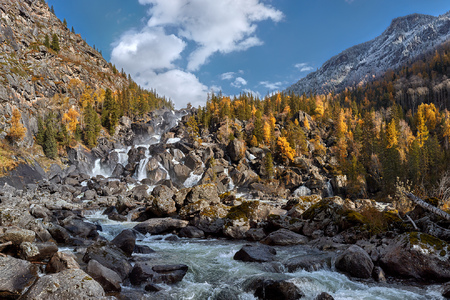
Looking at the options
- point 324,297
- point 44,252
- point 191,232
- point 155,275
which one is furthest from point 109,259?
point 191,232

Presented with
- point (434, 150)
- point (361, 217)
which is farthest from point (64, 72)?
point (434, 150)

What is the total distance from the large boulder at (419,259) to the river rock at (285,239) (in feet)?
20.4

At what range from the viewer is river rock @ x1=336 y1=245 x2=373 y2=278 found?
422 inches

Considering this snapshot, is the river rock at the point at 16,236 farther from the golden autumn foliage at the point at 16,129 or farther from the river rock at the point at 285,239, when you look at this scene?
the golden autumn foliage at the point at 16,129

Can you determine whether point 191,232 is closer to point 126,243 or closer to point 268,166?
point 126,243

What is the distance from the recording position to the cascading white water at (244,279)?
922cm

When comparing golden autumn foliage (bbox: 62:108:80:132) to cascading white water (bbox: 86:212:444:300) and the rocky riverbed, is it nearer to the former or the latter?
the rocky riverbed

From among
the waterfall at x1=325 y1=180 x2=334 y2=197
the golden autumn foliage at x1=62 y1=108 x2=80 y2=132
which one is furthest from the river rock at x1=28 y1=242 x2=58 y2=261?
the golden autumn foliage at x1=62 y1=108 x2=80 y2=132

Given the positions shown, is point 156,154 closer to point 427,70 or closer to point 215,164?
point 215,164

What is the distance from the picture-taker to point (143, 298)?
8.95m

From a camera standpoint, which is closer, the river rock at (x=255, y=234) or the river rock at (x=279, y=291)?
the river rock at (x=279, y=291)

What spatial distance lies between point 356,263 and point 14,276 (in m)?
13.8

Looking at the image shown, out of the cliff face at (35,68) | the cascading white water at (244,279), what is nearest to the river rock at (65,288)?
the cascading white water at (244,279)

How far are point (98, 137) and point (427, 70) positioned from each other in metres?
192
